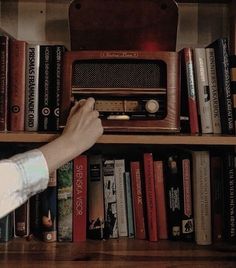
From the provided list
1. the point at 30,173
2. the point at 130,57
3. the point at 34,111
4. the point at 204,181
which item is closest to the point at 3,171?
the point at 30,173

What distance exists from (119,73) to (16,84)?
26 cm

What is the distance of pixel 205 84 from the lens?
1.07 m

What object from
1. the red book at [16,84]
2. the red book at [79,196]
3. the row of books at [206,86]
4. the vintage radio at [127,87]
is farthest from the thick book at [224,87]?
the red book at [16,84]

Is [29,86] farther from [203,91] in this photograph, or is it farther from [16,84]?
[203,91]

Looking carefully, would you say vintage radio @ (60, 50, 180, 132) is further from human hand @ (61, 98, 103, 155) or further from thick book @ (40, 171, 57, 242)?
thick book @ (40, 171, 57, 242)

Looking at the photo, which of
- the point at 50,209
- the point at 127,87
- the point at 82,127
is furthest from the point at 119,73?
the point at 50,209

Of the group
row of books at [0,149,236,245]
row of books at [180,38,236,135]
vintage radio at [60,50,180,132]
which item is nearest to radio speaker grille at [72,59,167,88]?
vintage radio at [60,50,180,132]

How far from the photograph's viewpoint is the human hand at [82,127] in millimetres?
950

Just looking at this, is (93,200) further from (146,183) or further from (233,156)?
(233,156)

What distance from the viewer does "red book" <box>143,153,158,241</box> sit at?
1.10m

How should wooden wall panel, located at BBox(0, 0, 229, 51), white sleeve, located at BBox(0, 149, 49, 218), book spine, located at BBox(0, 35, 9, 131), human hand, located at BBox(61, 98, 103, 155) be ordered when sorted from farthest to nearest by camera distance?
wooden wall panel, located at BBox(0, 0, 229, 51) < book spine, located at BBox(0, 35, 9, 131) < human hand, located at BBox(61, 98, 103, 155) < white sleeve, located at BBox(0, 149, 49, 218)

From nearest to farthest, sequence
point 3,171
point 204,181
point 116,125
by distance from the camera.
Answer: point 3,171 → point 116,125 → point 204,181

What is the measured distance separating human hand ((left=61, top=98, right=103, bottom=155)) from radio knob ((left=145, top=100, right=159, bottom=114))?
118mm

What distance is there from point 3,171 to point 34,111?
29 centimetres
